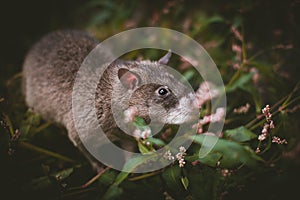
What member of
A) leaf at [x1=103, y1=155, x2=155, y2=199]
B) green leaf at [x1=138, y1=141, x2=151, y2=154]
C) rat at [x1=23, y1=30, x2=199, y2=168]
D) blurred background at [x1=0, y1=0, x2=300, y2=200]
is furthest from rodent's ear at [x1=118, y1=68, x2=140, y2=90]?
blurred background at [x1=0, y1=0, x2=300, y2=200]

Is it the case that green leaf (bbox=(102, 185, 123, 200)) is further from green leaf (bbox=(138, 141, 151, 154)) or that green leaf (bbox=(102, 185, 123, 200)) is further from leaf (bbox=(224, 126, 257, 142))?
leaf (bbox=(224, 126, 257, 142))

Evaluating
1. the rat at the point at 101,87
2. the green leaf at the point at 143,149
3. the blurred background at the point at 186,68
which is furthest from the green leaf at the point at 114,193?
the rat at the point at 101,87

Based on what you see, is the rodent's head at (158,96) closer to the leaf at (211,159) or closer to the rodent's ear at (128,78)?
the rodent's ear at (128,78)

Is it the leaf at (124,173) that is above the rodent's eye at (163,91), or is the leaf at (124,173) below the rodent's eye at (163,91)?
below

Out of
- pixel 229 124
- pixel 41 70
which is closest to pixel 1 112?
pixel 41 70

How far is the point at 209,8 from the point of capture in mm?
5289

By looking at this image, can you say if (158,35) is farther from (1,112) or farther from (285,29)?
(1,112)

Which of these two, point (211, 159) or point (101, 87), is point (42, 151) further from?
point (211, 159)

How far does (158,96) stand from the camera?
2.78 meters

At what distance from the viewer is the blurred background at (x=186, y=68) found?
2.72m

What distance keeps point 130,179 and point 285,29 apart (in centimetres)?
287

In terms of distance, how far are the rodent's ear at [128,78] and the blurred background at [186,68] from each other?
2.59 feet

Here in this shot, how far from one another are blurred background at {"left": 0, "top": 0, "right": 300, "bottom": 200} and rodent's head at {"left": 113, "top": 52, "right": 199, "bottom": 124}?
1.85ft

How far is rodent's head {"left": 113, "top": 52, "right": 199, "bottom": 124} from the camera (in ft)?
9.07
